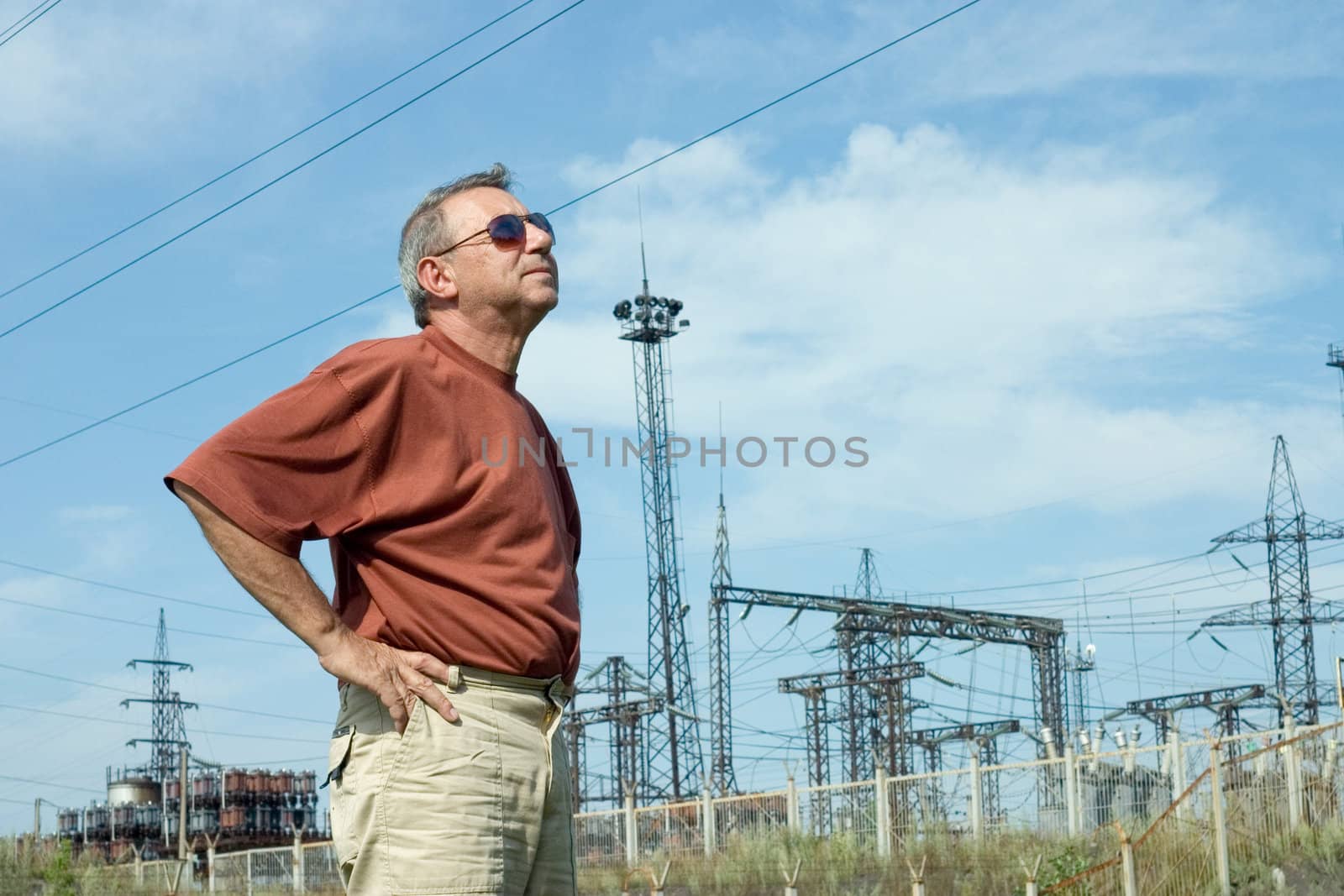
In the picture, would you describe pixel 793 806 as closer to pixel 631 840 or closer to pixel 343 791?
pixel 631 840

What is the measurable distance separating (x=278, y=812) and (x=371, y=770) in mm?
46305

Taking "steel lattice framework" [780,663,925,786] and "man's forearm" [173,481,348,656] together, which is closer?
"man's forearm" [173,481,348,656]

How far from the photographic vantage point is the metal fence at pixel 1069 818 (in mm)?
14070

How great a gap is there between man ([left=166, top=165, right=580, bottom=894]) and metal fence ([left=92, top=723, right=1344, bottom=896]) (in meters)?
9.32

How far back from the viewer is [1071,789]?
20.1 m

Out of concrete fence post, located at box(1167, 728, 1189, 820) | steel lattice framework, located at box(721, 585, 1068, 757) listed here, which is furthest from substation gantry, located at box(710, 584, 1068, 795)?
concrete fence post, located at box(1167, 728, 1189, 820)

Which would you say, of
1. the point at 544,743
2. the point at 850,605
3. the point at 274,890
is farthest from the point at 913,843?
the point at 850,605

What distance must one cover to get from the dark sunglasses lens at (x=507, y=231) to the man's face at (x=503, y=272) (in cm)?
1

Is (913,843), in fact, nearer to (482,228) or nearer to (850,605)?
(482,228)

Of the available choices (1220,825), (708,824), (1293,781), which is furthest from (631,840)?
(1220,825)

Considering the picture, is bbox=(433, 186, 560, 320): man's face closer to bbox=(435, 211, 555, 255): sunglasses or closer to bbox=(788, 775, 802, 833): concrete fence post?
bbox=(435, 211, 555, 255): sunglasses

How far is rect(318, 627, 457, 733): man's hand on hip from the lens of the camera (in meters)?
2.81

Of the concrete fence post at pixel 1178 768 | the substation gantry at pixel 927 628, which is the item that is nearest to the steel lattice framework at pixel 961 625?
the substation gantry at pixel 927 628

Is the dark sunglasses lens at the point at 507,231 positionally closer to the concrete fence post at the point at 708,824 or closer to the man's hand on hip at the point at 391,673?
the man's hand on hip at the point at 391,673
